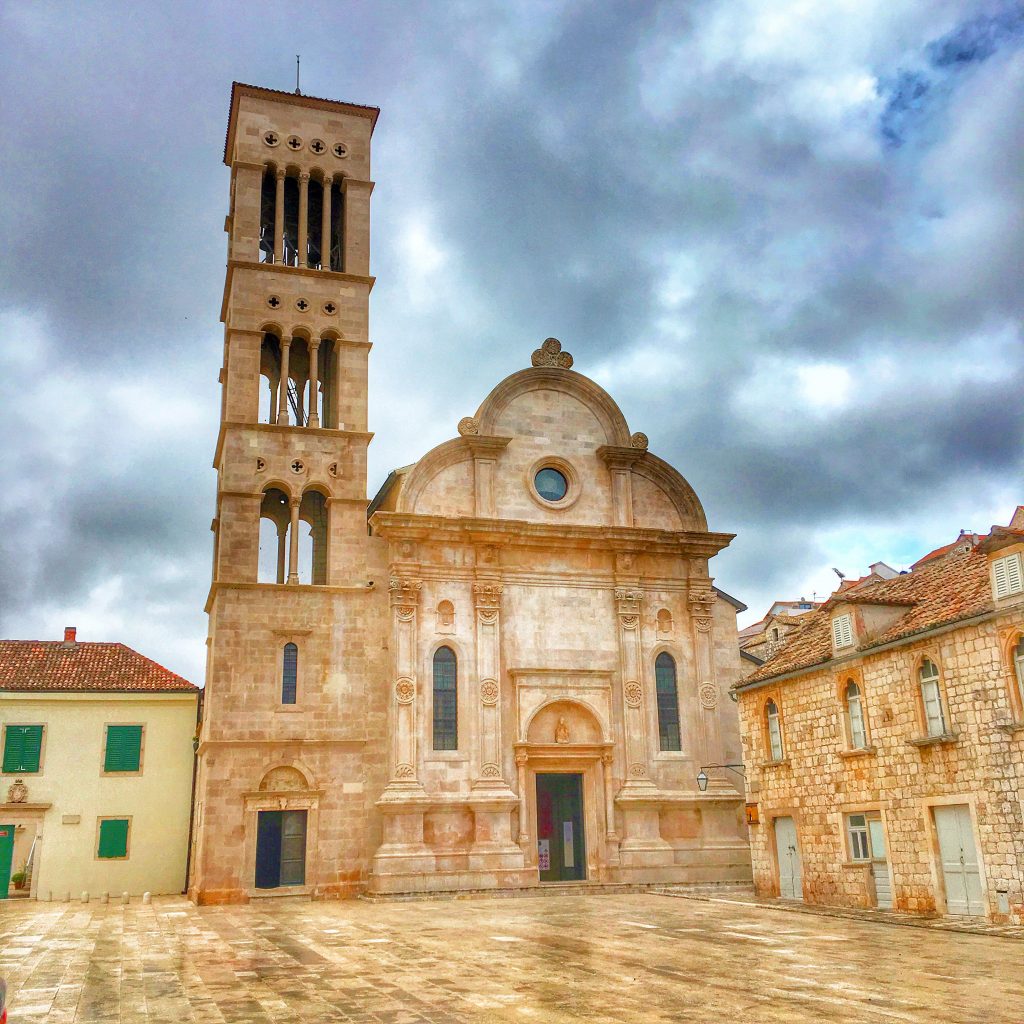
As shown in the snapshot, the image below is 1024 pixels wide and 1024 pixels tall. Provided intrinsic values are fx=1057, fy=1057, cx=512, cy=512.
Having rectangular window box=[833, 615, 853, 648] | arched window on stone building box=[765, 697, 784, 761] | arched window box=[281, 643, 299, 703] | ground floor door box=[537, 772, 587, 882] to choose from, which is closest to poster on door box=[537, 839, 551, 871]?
ground floor door box=[537, 772, 587, 882]

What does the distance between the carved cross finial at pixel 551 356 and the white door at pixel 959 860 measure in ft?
60.4

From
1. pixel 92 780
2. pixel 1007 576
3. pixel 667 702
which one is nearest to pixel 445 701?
pixel 667 702

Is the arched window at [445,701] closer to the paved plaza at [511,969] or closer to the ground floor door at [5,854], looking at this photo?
the paved plaza at [511,969]

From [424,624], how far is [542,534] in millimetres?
4444

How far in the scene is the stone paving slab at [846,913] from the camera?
17.5 meters

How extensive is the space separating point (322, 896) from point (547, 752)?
7.22 m

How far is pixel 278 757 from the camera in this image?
27.9 m

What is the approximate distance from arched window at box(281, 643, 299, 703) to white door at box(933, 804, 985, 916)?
16483 mm

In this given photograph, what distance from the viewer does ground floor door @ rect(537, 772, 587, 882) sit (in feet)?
98.9

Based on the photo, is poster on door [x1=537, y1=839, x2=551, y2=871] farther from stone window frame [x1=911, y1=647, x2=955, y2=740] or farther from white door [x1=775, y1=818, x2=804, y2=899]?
stone window frame [x1=911, y1=647, x2=955, y2=740]

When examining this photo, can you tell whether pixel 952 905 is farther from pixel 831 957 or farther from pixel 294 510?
pixel 294 510

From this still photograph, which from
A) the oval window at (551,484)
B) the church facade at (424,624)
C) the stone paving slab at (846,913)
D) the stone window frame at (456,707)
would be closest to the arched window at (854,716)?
the stone paving slab at (846,913)

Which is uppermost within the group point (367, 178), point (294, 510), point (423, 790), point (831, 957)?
point (367, 178)

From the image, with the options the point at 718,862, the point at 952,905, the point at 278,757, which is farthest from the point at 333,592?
the point at 952,905
